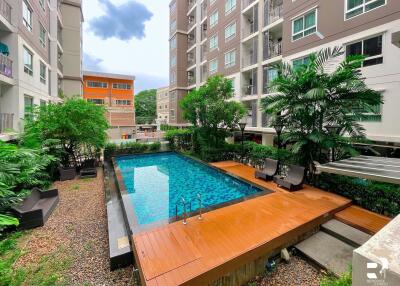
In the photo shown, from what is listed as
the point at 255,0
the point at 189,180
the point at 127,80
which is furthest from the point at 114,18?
the point at 189,180

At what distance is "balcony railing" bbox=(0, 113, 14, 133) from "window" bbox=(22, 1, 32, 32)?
592 cm

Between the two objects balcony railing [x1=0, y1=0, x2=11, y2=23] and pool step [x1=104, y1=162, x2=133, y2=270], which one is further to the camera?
balcony railing [x1=0, y1=0, x2=11, y2=23]

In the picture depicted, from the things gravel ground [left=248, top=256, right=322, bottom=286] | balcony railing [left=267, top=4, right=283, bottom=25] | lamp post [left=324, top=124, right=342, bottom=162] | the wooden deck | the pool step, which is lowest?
gravel ground [left=248, top=256, right=322, bottom=286]

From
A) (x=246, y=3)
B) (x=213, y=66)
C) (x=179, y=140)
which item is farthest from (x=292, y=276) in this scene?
(x=213, y=66)

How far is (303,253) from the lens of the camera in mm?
5242

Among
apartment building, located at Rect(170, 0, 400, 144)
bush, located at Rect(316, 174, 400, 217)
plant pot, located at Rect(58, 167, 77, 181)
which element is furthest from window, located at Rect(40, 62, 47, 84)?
bush, located at Rect(316, 174, 400, 217)

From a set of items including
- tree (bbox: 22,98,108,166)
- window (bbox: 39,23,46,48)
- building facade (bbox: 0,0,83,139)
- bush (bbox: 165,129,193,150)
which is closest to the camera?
building facade (bbox: 0,0,83,139)

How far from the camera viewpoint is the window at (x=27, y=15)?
11992 millimetres

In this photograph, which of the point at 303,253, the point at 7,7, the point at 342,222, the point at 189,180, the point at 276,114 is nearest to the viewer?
the point at 303,253

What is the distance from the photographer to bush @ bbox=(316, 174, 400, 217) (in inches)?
248

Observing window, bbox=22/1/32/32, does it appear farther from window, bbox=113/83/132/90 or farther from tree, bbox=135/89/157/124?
tree, bbox=135/89/157/124

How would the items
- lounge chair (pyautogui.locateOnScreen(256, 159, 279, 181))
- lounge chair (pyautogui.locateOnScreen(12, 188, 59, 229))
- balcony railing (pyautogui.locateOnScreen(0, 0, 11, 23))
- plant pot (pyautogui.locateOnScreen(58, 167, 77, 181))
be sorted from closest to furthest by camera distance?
1. lounge chair (pyautogui.locateOnScreen(12, 188, 59, 229))
2. balcony railing (pyautogui.locateOnScreen(0, 0, 11, 23))
3. lounge chair (pyautogui.locateOnScreen(256, 159, 279, 181))
4. plant pot (pyautogui.locateOnScreen(58, 167, 77, 181))

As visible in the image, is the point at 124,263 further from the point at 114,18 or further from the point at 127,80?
the point at 127,80

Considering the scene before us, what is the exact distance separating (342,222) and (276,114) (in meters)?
4.90
